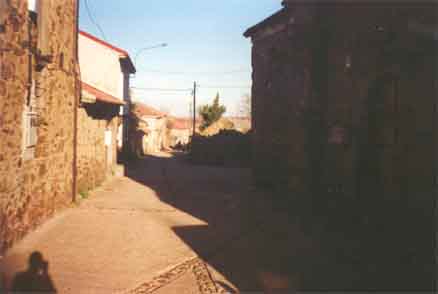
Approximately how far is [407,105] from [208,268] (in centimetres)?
422

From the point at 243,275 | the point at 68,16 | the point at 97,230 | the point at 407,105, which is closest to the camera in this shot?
the point at 243,275

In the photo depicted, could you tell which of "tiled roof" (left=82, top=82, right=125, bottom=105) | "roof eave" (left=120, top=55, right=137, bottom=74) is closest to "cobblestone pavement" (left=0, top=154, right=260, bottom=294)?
"tiled roof" (left=82, top=82, right=125, bottom=105)

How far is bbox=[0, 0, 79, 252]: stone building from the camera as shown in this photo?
20.2 feet

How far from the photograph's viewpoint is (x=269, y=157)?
14.2 m

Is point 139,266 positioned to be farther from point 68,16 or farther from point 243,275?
point 68,16

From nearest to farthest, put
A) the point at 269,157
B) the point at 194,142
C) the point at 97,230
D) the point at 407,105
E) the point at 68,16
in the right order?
the point at 407,105, the point at 97,230, the point at 68,16, the point at 269,157, the point at 194,142

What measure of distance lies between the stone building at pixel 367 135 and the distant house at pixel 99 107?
6.24 m

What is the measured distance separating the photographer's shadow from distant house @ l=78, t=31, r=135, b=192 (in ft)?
20.1

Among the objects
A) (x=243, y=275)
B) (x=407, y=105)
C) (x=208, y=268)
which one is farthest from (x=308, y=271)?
(x=407, y=105)

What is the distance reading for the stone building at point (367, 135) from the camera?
632 centimetres

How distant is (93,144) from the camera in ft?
46.0

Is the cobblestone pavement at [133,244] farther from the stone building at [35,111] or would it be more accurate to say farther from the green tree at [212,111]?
the green tree at [212,111]

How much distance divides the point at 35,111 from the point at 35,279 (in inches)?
139

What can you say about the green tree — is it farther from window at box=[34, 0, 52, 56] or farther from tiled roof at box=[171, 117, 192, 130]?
window at box=[34, 0, 52, 56]
